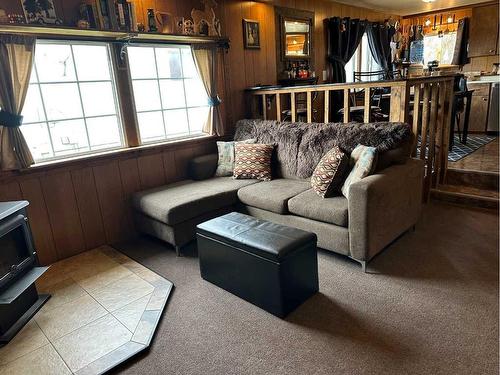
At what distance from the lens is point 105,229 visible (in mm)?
3271

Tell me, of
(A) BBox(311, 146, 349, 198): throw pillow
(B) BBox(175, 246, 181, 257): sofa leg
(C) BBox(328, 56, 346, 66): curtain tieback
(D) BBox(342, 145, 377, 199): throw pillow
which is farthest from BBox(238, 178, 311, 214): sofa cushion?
(C) BBox(328, 56, 346, 66): curtain tieback

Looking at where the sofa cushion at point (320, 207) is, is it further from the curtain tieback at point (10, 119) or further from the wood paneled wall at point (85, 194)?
the curtain tieback at point (10, 119)

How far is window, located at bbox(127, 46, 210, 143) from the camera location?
11.3 ft

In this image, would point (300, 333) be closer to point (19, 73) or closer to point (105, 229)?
point (105, 229)

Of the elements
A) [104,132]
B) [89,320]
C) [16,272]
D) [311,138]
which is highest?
[104,132]

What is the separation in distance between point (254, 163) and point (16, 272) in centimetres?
216

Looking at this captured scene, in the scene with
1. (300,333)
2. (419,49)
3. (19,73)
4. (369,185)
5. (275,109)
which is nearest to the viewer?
(300,333)

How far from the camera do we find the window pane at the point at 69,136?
297 cm

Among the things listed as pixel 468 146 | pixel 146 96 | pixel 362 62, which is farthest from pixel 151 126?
pixel 362 62

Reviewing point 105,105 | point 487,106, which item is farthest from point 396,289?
point 487,106

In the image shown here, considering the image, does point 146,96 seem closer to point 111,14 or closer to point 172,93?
point 172,93

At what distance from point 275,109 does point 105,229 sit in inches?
103

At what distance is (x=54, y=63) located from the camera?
288 centimetres

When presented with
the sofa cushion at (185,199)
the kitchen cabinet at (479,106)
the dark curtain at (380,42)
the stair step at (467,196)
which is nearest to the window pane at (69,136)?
the sofa cushion at (185,199)
